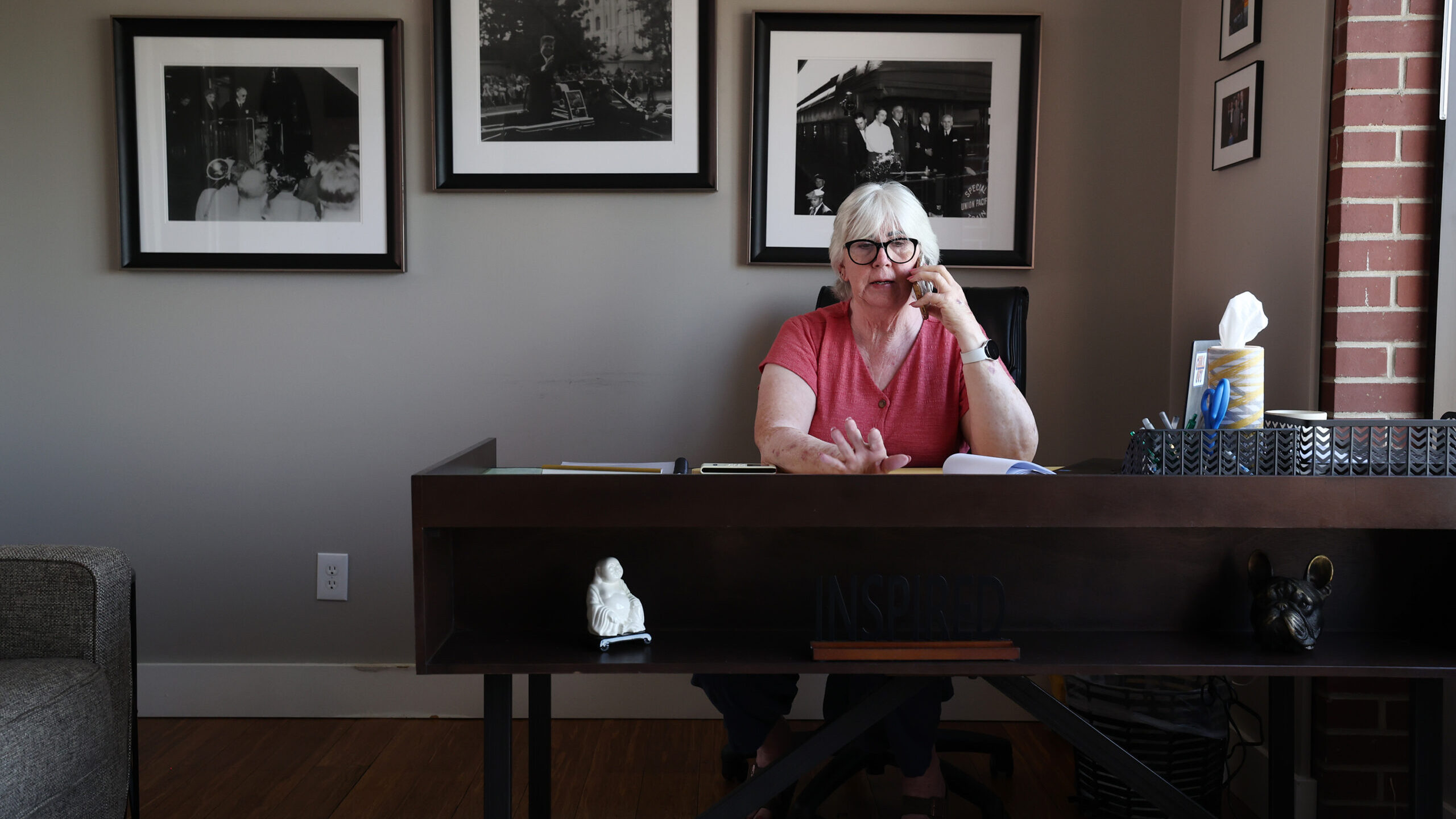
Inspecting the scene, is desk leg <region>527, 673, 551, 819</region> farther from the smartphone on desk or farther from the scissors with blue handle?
the scissors with blue handle

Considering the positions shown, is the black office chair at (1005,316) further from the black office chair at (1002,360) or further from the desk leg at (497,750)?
the desk leg at (497,750)

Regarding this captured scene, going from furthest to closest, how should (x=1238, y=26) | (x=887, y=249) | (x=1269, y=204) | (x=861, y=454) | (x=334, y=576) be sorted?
1. (x=334, y=576)
2. (x=1238, y=26)
3. (x=1269, y=204)
4. (x=887, y=249)
5. (x=861, y=454)

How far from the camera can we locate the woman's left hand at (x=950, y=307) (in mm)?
1533

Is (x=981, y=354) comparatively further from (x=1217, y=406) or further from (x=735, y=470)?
(x=735, y=470)

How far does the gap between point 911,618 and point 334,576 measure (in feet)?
5.69

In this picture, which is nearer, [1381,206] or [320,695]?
[1381,206]

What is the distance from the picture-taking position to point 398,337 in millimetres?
2291

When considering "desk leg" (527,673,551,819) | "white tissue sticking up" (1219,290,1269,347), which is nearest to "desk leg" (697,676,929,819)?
"desk leg" (527,673,551,819)

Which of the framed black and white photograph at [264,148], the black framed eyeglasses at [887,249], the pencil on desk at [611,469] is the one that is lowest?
the pencil on desk at [611,469]

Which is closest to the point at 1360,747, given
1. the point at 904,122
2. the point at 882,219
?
the point at 882,219

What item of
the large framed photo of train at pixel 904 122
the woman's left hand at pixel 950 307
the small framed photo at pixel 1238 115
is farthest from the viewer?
the large framed photo of train at pixel 904 122

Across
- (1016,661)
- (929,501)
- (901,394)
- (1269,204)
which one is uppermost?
(1269,204)

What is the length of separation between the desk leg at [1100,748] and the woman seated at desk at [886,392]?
448mm

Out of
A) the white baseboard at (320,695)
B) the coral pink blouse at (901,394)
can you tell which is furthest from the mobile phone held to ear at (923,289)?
the white baseboard at (320,695)
